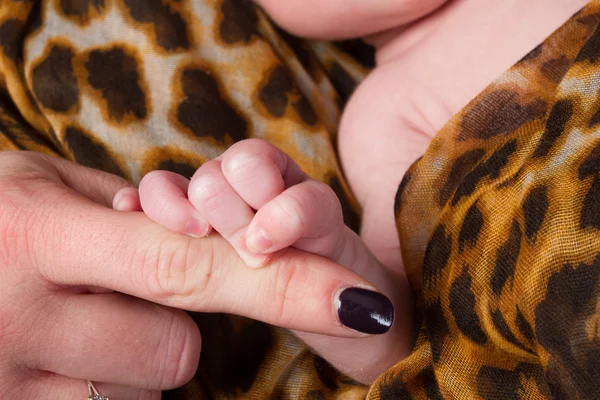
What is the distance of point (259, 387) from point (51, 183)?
13.4 inches

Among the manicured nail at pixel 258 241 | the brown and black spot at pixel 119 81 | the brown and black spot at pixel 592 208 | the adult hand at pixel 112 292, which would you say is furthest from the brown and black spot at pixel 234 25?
the brown and black spot at pixel 592 208

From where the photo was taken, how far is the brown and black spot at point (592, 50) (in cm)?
59

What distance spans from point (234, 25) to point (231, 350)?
50 centimetres

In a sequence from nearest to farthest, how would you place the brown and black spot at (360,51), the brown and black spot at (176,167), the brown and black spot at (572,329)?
Answer: the brown and black spot at (572,329)
the brown and black spot at (176,167)
the brown and black spot at (360,51)

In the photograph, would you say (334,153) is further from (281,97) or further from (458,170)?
(458,170)

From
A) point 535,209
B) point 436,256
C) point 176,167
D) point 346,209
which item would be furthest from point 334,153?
point 535,209

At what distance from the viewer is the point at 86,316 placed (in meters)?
0.62

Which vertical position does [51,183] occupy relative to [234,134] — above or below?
above

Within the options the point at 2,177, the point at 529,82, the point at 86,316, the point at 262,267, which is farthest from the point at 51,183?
the point at 529,82

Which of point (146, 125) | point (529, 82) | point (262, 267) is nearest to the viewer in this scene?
point (262, 267)

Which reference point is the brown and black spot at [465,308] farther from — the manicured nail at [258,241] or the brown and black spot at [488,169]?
the manicured nail at [258,241]

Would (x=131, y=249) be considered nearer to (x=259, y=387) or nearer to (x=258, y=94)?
(x=259, y=387)

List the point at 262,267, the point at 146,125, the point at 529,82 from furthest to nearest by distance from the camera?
the point at 146,125 < the point at 529,82 < the point at 262,267

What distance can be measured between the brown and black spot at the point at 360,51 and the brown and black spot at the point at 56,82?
1.58ft
